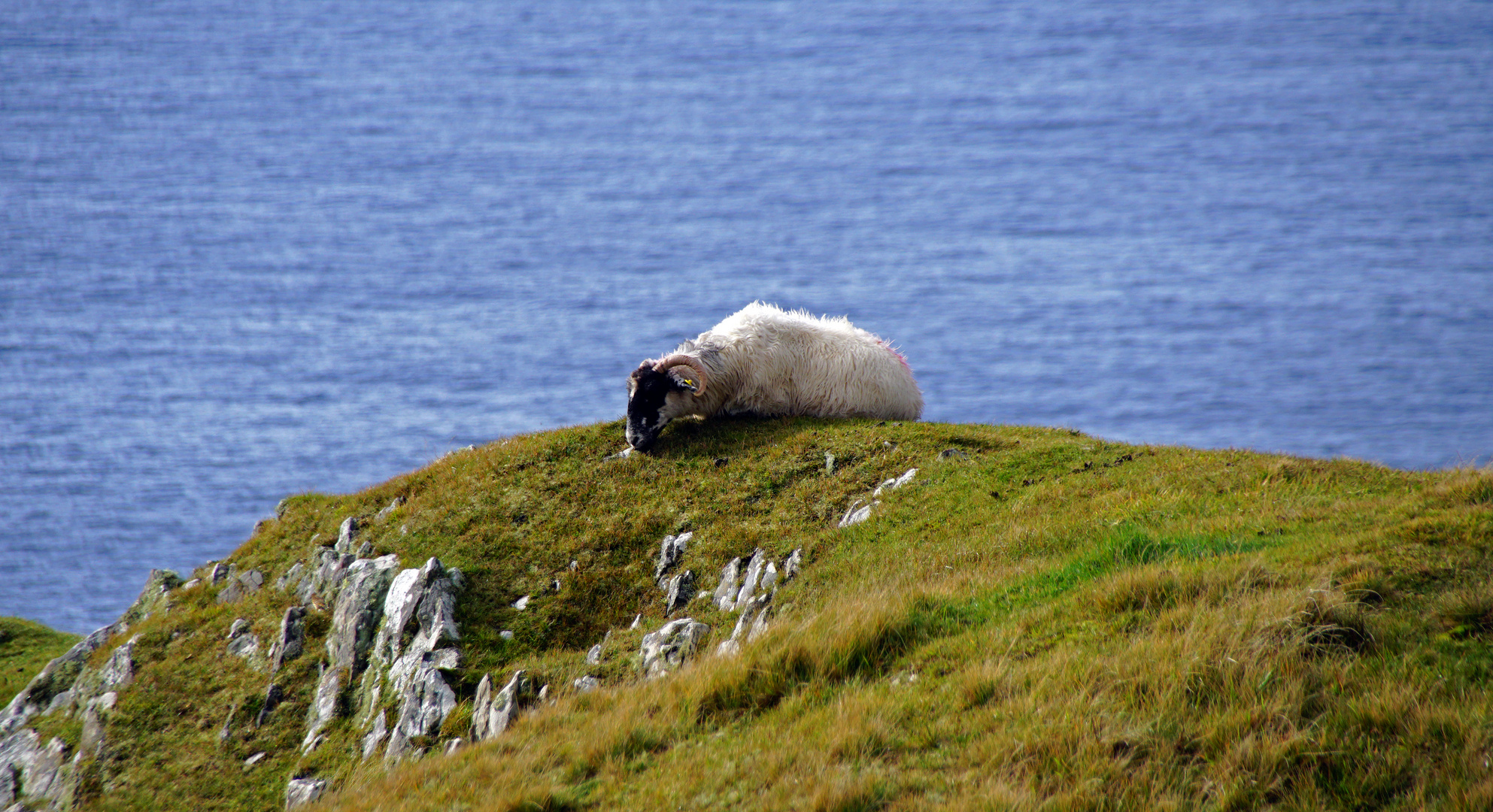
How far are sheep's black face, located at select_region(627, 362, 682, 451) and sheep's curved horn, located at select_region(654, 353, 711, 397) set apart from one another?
0.15 metres

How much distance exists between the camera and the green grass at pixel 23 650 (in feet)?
82.8

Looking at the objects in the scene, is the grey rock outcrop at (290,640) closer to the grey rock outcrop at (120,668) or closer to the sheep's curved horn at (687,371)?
the grey rock outcrop at (120,668)

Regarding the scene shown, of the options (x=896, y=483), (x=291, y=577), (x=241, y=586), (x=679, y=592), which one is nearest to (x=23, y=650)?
(x=241, y=586)

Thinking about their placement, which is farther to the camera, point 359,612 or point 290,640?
point 290,640

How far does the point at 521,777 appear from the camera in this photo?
842 cm

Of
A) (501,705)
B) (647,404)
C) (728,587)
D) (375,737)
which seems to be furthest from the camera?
(647,404)

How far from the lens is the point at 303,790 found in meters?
13.5

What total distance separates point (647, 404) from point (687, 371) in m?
0.97

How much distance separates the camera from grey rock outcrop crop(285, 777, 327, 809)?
521 inches

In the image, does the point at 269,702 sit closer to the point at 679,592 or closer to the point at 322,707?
the point at 322,707

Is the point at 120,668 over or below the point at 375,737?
over

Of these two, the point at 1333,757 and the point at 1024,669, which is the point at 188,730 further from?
the point at 1333,757

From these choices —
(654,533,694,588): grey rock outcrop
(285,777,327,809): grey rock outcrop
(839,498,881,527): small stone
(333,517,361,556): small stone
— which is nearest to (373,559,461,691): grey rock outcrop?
(285,777,327,809): grey rock outcrop

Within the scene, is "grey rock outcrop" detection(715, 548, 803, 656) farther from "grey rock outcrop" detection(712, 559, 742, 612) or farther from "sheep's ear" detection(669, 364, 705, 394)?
"sheep's ear" detection(669, 364, 705, 394)
